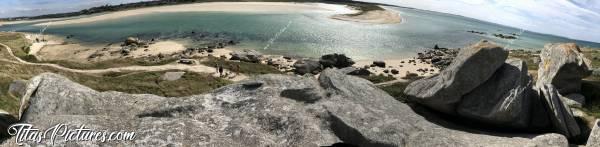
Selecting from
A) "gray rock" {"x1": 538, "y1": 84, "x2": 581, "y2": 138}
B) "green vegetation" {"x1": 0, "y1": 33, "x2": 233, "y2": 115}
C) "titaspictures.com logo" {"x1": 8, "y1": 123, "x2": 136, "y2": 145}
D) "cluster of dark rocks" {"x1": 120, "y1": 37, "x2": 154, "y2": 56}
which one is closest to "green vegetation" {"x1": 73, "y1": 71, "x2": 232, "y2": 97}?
"green vegetation" {"x1": 0, "y1": 33, "x2": 233, "y2": 115}

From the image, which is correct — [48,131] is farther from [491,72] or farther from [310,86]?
[491,72]

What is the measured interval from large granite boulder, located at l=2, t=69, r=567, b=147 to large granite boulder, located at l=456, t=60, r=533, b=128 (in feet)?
2.09

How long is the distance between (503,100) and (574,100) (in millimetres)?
9158

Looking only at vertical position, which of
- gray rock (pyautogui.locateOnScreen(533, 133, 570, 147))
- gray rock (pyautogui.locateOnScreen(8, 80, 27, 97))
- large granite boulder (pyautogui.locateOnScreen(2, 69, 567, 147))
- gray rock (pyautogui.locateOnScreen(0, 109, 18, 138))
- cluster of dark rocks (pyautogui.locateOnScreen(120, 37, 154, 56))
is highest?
large granite boulder (pyautogui.locateOnScreen(2, 69, 567, 147))

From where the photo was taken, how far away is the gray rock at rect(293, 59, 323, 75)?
6942cm

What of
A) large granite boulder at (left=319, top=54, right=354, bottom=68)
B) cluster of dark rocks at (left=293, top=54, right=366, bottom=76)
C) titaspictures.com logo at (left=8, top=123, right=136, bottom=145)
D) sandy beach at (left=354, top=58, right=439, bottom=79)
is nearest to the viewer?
titaspictures.com logo at (left=8, top=123, right=136, bottom=145)

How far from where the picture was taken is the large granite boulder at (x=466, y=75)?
17484mm

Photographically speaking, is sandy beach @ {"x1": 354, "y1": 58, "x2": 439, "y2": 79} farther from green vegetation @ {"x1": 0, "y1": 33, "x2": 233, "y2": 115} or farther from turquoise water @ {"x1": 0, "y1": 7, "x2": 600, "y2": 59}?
green vegetation @ {"x1": 0, "y1": 33, "x2": 233, "y2": 115}

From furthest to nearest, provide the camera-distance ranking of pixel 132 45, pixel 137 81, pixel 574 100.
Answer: pixel 132 45 < pixel 137 81 < pixel 574 100

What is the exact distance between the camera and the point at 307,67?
70688 millimetres

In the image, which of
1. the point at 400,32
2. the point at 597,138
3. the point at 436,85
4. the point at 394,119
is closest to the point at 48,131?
the point at 394,119

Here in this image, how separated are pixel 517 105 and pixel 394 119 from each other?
4.62 metres

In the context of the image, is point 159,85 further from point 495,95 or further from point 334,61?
point 495,95

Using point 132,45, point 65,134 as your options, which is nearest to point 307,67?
point 132,45
